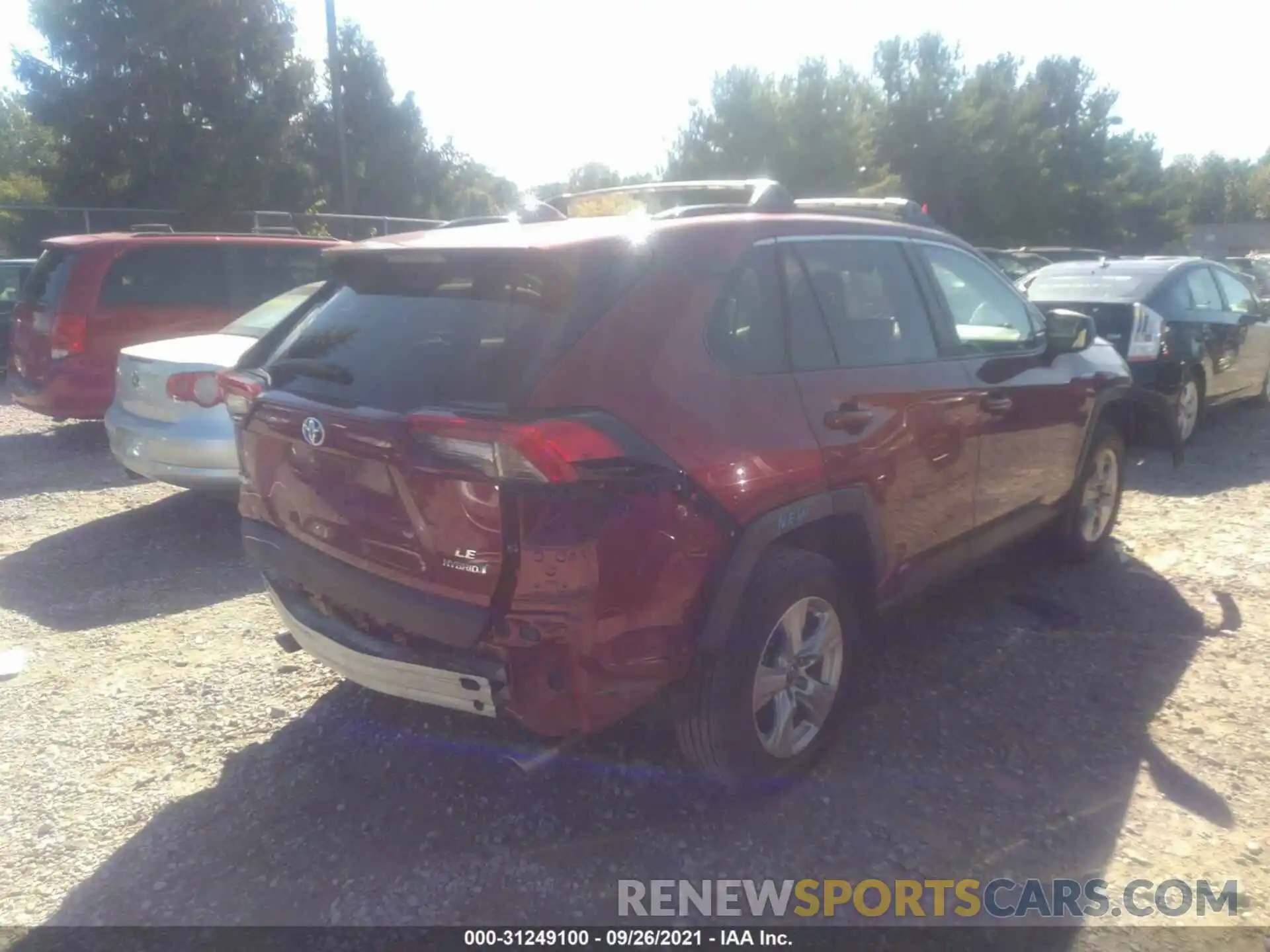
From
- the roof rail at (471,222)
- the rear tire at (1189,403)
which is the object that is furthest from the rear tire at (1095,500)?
the roof rail at (471,222)

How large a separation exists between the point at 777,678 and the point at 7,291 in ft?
44.0

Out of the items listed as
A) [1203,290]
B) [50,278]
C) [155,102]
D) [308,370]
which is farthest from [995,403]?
[155,102]

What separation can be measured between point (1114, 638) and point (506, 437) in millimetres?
3352

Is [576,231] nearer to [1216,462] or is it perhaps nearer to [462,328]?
[462,328]

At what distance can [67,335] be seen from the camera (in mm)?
7961

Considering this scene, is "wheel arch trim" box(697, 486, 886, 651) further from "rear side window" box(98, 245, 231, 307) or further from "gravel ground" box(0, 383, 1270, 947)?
"rear side window" box(98, 245, 231, 307)

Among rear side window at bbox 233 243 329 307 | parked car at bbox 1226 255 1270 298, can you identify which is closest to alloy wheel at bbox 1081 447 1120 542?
rear side window at bbox 233 243 329 307

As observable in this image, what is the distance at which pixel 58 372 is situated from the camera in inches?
315

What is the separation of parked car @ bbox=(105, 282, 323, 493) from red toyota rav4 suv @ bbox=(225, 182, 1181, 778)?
2454mm

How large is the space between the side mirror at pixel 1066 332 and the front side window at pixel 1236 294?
17.6ft

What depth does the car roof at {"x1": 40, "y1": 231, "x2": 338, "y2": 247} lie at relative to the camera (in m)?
8.25

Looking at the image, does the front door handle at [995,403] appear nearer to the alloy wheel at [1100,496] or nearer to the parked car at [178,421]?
the alloy wheel at [1100,496]

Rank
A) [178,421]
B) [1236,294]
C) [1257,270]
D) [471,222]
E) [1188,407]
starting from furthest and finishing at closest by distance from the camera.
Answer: [1257,270], [1236,294], [1188,407], [178,421], [471,222]

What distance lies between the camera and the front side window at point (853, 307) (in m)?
3.40
